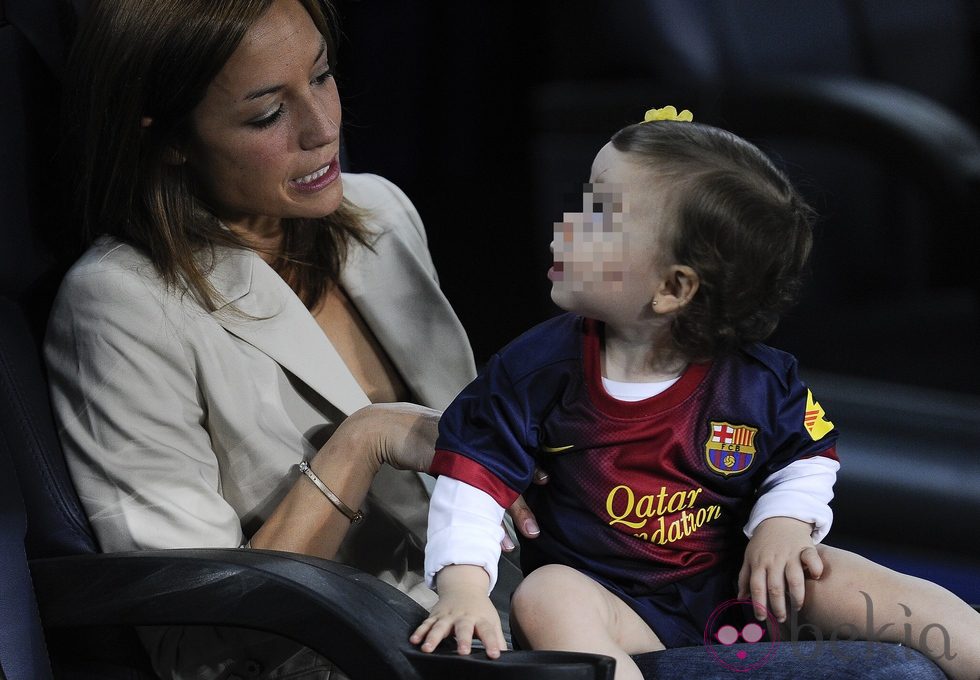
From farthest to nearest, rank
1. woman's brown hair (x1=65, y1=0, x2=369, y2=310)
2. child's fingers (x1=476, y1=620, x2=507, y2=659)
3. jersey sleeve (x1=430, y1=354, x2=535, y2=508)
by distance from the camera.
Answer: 1. woman's brown hair (x1=65, y1=0, x2=369, y2=310)
2. jersey sleeve (x1=430, y1=354, x2=535, y2=508)
3. child's fingers (x1=476, y1=620, x2=507, y2=659)

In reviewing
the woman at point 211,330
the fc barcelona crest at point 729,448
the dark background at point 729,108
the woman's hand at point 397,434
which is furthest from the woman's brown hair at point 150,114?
the dark background at point 729,108

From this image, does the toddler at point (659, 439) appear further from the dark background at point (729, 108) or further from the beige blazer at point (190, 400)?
the dark background at point (729, 108)

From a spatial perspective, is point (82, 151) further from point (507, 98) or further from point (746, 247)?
point (507, 98)

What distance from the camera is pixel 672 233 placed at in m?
1.09

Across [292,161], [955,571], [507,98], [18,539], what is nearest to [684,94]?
[507,98]

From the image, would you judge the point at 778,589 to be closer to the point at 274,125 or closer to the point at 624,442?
the point at 624,442

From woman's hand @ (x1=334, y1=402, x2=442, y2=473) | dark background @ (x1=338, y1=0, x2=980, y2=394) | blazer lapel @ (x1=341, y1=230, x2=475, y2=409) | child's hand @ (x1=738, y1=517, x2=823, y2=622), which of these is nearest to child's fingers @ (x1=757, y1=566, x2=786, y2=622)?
child's hand @ (x1=738, y1=517, x2=823, y2=622)

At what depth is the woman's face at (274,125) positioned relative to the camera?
50.9 inches

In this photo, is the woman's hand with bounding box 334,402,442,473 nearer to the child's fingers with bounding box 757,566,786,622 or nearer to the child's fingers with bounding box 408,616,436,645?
the child's fingers with bounding box 408,616,436,645

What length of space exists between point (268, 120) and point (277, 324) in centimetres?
22

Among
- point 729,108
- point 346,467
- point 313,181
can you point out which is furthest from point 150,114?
point 729,108

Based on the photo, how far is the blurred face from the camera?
3.59 ft

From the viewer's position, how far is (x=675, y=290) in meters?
1.12

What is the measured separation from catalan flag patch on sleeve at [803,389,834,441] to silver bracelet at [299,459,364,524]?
0.48 meters
